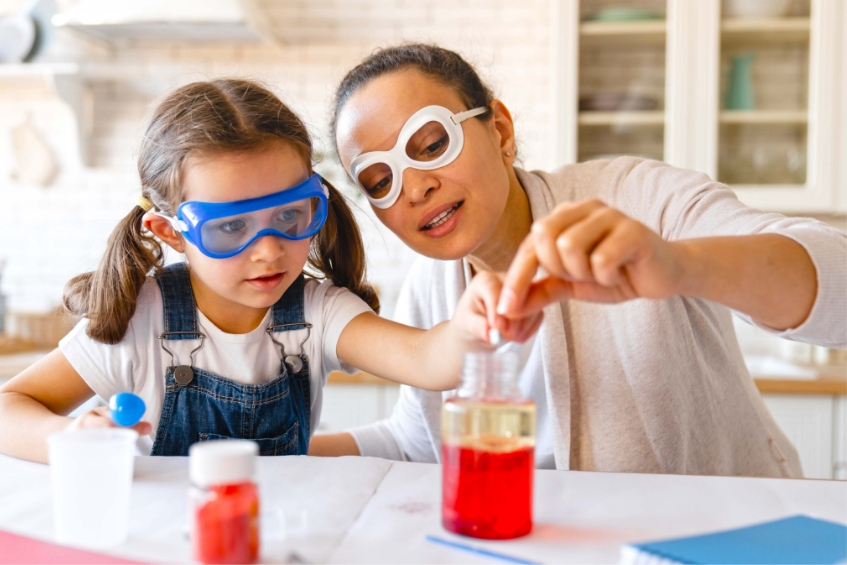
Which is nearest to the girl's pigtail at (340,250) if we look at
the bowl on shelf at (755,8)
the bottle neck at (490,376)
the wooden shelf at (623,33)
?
the bottle neck at (490,376)

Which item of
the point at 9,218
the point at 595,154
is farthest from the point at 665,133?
the point at 9,218

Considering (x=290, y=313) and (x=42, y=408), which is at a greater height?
(x=290, y=313)

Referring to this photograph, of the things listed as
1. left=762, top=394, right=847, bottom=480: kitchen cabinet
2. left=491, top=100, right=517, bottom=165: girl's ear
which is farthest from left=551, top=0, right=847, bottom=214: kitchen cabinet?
left=491, top=100, right=517, bottom=165: girl's ear

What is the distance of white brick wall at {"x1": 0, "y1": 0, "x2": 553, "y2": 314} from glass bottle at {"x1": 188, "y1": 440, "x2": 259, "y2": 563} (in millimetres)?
2555

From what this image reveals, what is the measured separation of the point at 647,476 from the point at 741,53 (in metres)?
2.52

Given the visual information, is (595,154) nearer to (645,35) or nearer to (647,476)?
(645,35)

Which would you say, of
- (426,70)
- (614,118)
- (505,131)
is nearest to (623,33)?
(614,118)

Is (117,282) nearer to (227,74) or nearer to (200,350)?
(200,350)

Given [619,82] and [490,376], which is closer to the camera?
[490,376]

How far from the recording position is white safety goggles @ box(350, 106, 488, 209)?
1343 mm

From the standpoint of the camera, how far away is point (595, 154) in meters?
3.18

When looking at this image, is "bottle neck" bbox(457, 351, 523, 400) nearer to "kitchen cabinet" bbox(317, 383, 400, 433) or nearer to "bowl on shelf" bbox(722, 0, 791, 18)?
"kitchen cabinet" bbox(317, 383, 400, 433)

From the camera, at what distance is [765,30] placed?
302 cm

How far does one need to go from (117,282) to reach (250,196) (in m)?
0.30
